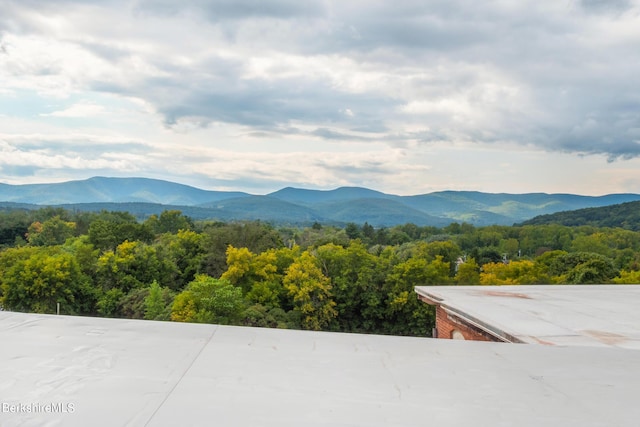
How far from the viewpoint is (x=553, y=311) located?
17.8ft

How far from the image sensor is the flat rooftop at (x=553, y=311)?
393 centimetres

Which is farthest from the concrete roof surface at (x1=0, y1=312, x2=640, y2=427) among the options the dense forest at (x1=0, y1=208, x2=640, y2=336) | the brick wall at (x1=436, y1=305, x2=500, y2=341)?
the dense forest at (x1=0, y1=208, x2=640, y2=336)

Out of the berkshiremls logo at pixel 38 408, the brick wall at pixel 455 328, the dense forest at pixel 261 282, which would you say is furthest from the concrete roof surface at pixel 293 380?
the dense forest at pixel 261 282

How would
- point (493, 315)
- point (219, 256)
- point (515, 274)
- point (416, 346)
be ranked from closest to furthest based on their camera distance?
point (416, 346) < point (493, 315) < point (515, 274) < point (219, 256)

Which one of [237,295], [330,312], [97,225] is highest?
[97,225]

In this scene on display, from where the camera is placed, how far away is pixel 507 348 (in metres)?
2.90

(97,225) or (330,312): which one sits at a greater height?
(97,225)

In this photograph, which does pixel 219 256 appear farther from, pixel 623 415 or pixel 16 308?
pixel 623 415

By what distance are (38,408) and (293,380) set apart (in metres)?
1.02

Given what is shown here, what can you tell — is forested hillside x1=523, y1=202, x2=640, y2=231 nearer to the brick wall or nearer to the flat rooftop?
the flat rooftop

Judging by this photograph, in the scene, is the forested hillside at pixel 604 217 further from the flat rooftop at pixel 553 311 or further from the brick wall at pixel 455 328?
the brick wall at pixel 455 328

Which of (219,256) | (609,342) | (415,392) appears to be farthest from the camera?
(219,256)

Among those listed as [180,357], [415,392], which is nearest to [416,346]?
[415,392]

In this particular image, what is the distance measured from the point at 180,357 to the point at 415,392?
122 centimetres
